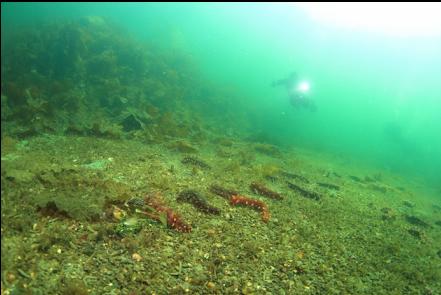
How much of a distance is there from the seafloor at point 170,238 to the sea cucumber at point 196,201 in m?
0.22

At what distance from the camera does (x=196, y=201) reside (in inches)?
417

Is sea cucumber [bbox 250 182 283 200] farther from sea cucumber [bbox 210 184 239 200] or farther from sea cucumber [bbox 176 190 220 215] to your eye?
sea cucumber [bbox 176 190 220 215]

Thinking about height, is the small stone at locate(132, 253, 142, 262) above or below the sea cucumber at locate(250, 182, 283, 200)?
above

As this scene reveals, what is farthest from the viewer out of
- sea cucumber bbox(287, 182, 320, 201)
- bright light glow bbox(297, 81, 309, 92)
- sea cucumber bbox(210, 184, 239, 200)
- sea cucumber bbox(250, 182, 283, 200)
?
bright light glow bbox(297, 81, 309, 92)

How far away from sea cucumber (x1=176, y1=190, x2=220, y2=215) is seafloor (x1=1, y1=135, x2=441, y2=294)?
22cm

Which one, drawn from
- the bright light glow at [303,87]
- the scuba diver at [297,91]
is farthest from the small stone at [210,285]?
the bright light glow at [303,87]

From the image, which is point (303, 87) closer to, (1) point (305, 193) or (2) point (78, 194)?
(1) point (305, 193)

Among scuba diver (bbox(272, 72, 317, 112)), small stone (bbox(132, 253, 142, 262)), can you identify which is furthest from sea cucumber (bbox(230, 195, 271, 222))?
scuba diver (bbox(272, 72, 317, 112))

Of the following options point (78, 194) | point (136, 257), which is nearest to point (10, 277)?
point (136, 257)

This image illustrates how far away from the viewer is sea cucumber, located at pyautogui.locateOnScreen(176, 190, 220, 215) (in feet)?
34.0

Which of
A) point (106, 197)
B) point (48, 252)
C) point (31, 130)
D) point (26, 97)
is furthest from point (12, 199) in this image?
point (31, 130)

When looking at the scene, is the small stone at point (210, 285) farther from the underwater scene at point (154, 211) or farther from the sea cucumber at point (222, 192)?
the sea cucumber at point (222, 192)

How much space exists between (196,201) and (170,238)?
2287mm

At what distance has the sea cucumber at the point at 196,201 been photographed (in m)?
10.4
